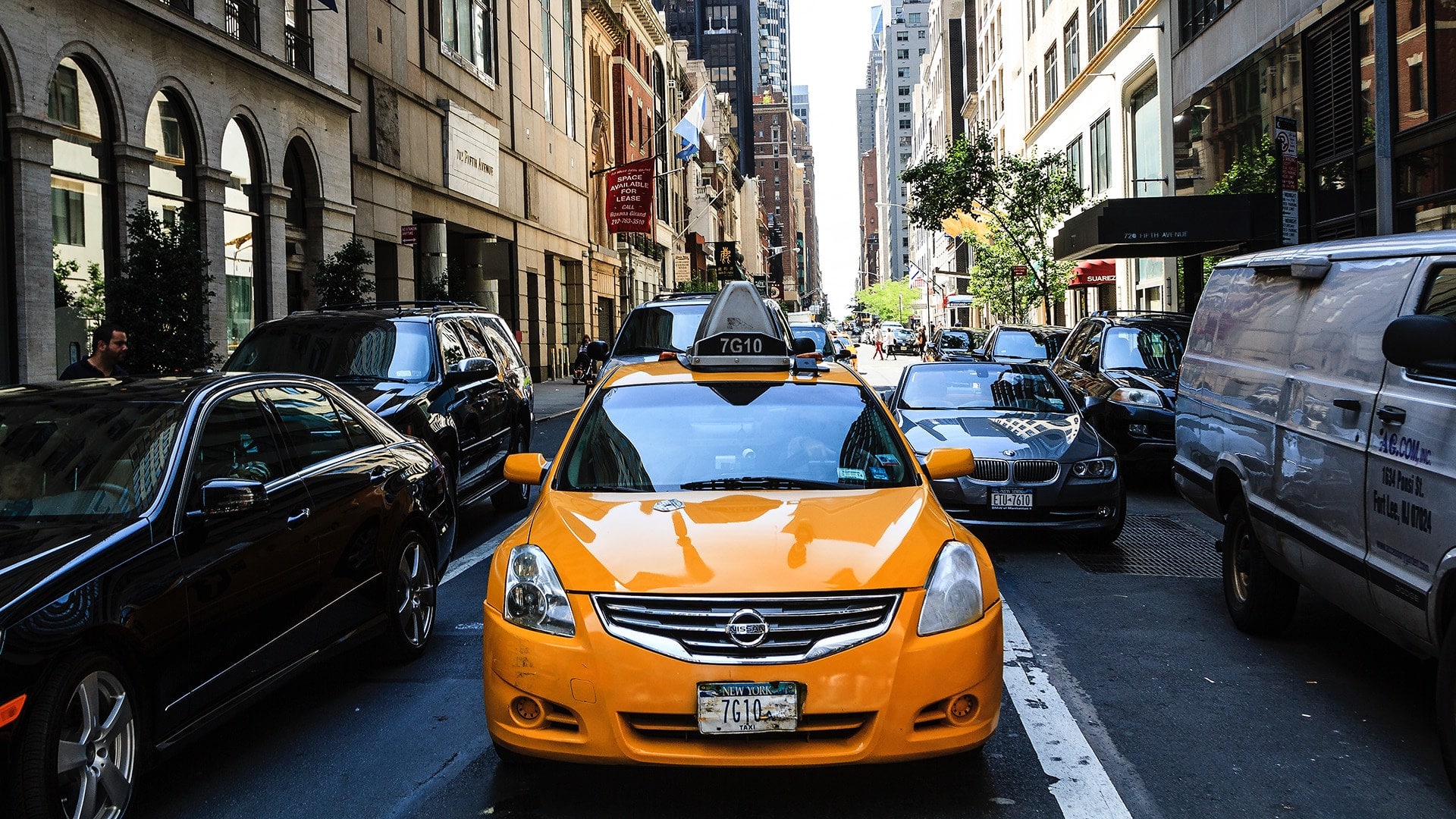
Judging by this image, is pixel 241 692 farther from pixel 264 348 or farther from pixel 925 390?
pixel 925 390

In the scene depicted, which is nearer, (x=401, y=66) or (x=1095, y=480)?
(x=1095, y=480)

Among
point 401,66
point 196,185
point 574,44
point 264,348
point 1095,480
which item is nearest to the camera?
point 1095,480

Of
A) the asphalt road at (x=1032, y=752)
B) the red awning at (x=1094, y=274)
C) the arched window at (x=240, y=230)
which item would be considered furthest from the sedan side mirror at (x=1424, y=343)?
the red awning at (x=1094, y=274)

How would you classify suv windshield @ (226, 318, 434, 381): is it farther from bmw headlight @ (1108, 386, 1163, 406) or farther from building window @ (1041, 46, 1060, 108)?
building window @ (1041, 46, 1060, 108)

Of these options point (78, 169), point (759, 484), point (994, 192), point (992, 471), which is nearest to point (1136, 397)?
point (992, 471)

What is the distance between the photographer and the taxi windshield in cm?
514

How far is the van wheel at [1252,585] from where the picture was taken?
6.50m

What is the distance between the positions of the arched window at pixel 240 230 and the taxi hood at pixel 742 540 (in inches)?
691

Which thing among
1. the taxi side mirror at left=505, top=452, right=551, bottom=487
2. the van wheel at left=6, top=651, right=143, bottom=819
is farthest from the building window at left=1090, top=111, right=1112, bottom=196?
the van wheel at left=6, top=651, right=143, bottom=819

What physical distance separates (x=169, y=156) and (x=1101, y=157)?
102 ft

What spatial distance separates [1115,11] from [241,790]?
3856 centimetres

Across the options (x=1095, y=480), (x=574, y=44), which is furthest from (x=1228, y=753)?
(x=574, y=44)

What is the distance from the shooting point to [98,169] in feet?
55.6

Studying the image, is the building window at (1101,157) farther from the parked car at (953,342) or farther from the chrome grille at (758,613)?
the chrome grille at (758,613)
